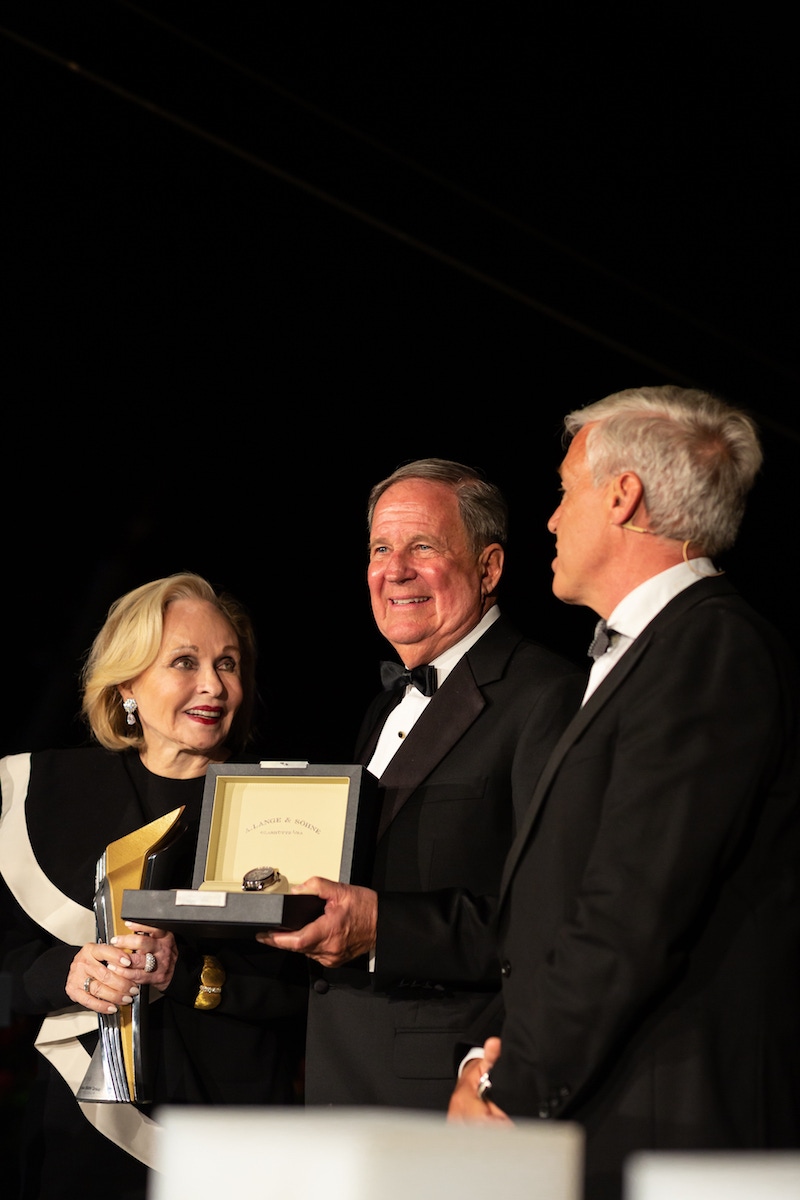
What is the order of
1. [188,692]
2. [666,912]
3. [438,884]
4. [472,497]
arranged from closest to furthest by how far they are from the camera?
1. [666,912]
2. [438,884]
3. [472,497]
4. [188,692]

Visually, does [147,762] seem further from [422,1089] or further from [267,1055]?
[422,1089]

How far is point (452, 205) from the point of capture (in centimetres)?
533

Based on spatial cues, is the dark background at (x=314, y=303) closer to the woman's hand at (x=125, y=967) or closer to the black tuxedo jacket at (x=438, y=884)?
the woman's hand at (x=125, y=967)

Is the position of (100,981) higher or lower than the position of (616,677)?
lower

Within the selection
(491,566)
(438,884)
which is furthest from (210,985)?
(491,566)

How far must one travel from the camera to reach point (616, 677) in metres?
1.95

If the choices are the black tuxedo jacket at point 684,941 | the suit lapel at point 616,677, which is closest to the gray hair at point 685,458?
the suit lapel at point 616,677

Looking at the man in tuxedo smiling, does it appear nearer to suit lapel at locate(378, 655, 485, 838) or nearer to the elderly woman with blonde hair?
suit lapel at locate(378, 655, 485, 838)

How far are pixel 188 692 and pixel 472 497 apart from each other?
2.78ft

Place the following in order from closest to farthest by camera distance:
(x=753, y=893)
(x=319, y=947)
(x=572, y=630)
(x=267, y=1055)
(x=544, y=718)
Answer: (x=753, y=893) → (x=319, y=947) → (x=544, y=718) → (x=267, y=1055) → (x=572, y=630)

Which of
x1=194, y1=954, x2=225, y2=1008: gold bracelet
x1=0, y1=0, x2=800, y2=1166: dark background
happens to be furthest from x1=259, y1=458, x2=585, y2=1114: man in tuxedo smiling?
x1=0, y1=0, x2=800, y2=1166: dark background

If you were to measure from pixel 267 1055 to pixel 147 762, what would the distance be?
784 mm

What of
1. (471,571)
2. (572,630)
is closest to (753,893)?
(471,571)

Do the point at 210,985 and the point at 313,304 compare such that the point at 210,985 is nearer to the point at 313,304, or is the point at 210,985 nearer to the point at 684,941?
the point at 684,941
